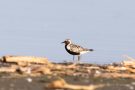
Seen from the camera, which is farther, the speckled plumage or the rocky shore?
the speckled plumage

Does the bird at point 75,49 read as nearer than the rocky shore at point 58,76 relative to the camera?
No

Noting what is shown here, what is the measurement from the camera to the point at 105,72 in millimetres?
16516

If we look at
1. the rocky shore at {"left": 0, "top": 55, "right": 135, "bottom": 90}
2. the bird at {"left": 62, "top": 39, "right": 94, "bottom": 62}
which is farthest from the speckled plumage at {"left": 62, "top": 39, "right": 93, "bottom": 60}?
the rocky shore at {"left": 0, "top": 55, "right": 135, "bottom": 90}

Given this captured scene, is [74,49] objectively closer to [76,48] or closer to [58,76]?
[76,48]

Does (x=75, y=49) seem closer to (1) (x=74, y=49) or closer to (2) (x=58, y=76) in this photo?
(1) (x=74, y=49)

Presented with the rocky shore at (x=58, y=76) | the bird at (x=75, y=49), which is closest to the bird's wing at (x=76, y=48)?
the bird at (x=75, y=49)

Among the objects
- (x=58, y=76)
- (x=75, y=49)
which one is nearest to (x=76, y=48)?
(x=75, y=49)

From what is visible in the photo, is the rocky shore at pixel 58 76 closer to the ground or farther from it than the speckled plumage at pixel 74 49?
closer to the ground

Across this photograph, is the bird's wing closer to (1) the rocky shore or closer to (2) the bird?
(2) the bird

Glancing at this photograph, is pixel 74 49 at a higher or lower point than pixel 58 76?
higher

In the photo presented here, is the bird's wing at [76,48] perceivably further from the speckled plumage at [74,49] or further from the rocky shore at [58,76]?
the rocky shore at [58,76]

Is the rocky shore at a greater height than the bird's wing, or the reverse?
the bird's wing

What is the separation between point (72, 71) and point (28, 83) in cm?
223

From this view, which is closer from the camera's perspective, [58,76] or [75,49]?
[58,76]
